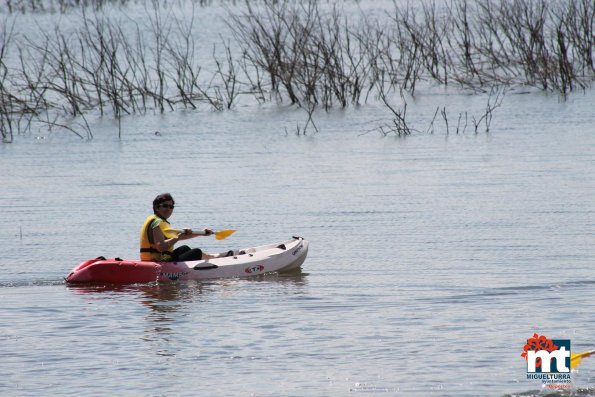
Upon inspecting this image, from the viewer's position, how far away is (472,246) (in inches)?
515

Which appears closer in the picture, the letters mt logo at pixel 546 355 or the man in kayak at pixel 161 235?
the letters mt logo at pixel 546 355

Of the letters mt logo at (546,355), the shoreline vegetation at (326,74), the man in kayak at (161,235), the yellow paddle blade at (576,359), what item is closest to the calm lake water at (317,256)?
the letters mt logo at (546,355)

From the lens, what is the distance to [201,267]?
12.1 m

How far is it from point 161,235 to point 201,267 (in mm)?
487

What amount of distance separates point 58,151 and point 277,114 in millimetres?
5030

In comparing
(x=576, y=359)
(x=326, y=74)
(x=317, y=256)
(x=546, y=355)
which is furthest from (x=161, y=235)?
(x=326, y=74)

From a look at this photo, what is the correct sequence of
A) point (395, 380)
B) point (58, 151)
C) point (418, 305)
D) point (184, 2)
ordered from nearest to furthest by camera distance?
point (395, 380), point (418, 305), point (58, 151), point (184, 2)

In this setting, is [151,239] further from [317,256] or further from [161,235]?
[317,256]

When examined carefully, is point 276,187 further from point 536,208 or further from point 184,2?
point 184,2

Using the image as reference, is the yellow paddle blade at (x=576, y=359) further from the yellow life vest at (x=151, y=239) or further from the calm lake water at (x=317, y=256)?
the yellow life vest at (x=151, y=239)

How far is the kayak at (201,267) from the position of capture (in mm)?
11836

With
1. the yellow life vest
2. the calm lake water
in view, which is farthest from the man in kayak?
the calm lake water

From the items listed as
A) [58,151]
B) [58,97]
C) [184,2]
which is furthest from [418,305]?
[184,2]

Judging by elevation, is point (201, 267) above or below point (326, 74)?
below
